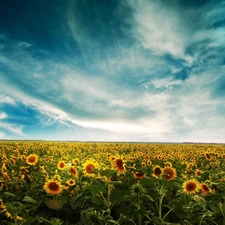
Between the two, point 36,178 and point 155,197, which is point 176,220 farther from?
point 36,178

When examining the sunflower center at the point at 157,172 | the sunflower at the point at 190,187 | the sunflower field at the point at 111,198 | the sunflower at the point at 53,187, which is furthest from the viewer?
the sunflower center at the point at 157,172

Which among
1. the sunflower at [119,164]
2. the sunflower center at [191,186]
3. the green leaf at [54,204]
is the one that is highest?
the sunflower at [119,164]

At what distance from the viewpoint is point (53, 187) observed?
15.0 ft

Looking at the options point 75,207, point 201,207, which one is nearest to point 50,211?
point 75,207

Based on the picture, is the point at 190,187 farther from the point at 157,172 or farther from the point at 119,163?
the point at 119,163

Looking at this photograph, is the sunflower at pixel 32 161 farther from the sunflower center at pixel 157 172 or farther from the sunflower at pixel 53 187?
the sunflower center at pixel 157 172

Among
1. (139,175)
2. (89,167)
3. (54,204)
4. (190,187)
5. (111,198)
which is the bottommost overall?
(54,204)

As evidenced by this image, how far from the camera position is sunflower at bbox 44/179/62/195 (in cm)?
451

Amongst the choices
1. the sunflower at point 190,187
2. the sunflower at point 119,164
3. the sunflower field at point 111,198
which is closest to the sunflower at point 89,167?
the sunflower field at point 111,198

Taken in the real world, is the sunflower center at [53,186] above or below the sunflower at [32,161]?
below

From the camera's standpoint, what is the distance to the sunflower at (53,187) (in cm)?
451

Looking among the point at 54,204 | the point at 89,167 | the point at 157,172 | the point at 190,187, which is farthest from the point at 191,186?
the point at 54,204

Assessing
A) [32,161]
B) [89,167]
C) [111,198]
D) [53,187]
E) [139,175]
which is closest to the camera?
[111,198]

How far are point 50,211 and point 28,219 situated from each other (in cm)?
129
